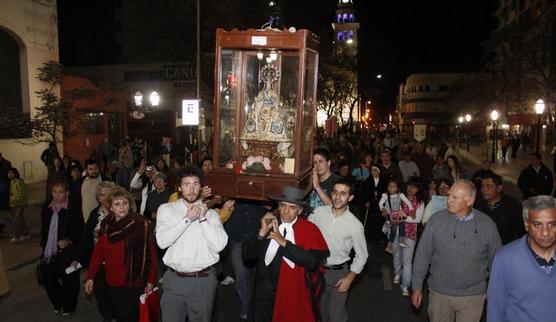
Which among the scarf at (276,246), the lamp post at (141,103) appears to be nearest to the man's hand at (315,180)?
the scarf at (276,246)

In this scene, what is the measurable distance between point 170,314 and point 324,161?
3.05 metres

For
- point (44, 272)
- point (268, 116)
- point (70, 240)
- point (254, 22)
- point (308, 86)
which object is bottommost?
point (44, 272)

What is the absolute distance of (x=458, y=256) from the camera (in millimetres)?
4254

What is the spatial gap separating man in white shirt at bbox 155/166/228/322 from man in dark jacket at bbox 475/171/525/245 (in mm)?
3372

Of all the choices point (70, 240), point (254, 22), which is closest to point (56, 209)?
point (70, 240)

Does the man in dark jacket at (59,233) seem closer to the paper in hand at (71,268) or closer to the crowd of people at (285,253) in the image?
the crowd of people at (285,253)

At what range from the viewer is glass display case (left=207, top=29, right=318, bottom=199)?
583 cm

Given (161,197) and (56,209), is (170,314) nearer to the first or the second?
(56,209)

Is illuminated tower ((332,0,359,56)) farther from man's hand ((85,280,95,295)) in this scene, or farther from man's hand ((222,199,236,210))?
man's hand ((85,280,95,295))

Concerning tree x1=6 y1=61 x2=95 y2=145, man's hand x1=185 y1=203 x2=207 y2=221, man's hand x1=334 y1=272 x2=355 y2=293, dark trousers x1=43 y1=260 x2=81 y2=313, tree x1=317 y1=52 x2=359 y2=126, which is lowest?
dark trousers x1=43 y1=260 x2=81 y2=313

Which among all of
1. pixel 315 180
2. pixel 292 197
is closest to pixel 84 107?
pixel 315 180

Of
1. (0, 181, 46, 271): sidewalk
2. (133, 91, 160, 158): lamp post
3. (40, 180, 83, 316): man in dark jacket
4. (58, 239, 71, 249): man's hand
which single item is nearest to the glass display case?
(40, 180, 83, 316): man in dark jacket

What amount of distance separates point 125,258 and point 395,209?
14.0 feet

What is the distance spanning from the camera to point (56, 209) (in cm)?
596
